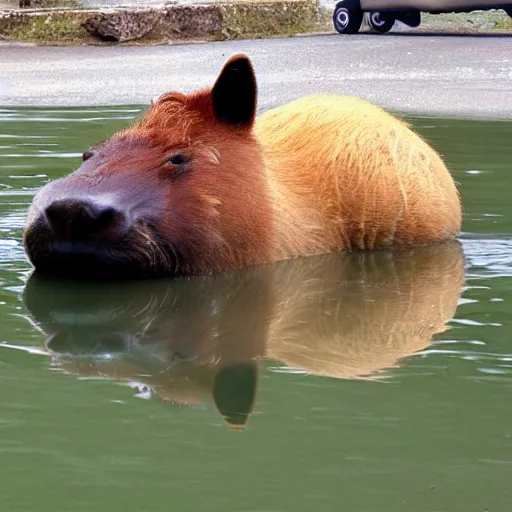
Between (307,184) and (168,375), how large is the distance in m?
2.13

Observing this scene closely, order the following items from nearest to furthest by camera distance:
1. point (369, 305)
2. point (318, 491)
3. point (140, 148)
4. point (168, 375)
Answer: point (318, 491)
point (168, 375)
point (369, 305)
point (140, 148)

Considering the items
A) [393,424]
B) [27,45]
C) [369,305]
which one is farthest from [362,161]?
[27,45]

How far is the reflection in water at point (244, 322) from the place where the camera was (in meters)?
3.72

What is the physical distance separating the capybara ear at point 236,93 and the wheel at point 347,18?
14658 millimetres

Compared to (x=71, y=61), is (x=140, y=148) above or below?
above

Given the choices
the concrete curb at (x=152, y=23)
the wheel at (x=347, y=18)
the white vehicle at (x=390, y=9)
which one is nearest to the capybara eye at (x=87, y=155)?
the concrete curb at (x=152, y=23)

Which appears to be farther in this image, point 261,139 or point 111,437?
point 261,139

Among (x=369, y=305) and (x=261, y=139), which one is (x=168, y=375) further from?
(x=261, y=139)

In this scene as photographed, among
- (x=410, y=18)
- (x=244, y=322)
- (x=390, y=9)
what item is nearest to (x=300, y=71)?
(x=390, y=9)

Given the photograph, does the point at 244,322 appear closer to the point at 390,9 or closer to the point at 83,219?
the point at 83,219

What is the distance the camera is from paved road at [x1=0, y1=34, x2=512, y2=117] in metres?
12.0

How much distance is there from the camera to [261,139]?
225 inches

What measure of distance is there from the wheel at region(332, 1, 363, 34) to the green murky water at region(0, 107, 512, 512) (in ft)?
46.4

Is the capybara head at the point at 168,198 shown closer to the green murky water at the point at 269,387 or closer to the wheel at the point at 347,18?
the green murky water at the point at 269,387
